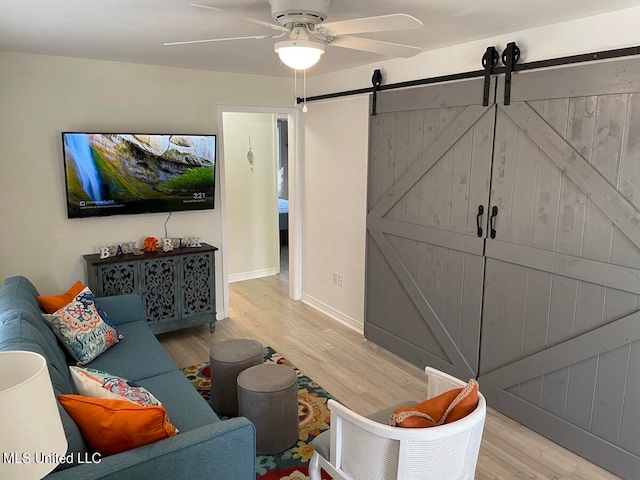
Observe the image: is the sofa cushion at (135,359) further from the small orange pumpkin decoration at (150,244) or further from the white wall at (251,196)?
the white wall at (251,196)

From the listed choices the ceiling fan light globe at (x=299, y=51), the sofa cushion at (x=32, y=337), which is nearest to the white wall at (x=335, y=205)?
the ceiling fan light globe at (x=299, y=51)

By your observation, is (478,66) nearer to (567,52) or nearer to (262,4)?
(567,52)

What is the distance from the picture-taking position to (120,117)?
4.27 metres

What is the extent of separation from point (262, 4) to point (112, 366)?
225 cm

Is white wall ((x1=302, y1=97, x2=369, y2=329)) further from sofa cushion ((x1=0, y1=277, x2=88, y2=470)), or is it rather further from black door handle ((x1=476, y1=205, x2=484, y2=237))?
sofa cushion ((x1=0, y1=277, x2=88, y2=470))

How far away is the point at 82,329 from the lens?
9.86ft

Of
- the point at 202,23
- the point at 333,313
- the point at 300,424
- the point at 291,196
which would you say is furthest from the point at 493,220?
the point at 291,196

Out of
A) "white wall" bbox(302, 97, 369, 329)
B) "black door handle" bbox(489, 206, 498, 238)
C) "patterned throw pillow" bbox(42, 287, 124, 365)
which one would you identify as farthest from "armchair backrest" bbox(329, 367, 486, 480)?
"white wall" bbox(302, 97, 369, 329)

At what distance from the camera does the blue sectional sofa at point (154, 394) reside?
1.68 meters

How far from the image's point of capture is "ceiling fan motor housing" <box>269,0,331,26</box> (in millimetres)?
2105

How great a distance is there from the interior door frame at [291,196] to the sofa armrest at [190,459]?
3.22m

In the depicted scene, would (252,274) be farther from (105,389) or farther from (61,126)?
(105,389)

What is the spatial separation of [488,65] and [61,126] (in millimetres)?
3387

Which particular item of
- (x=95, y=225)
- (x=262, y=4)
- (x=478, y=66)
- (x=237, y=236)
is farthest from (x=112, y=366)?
(x=237, y=236)
